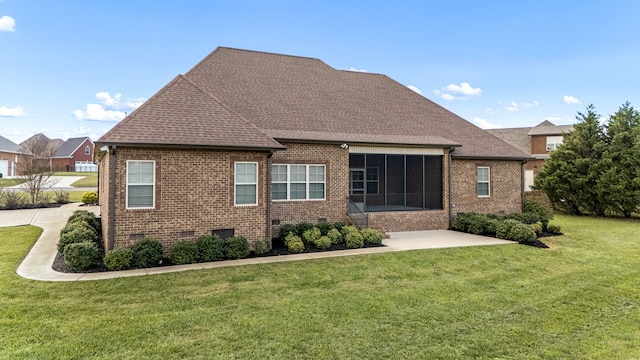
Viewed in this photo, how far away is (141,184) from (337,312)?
6.83 meters

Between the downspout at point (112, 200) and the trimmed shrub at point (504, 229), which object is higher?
the downspout at point (112, 200)

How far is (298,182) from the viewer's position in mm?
13461

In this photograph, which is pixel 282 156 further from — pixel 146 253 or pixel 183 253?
pixel 146 253

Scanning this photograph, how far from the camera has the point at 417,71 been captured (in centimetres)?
2630

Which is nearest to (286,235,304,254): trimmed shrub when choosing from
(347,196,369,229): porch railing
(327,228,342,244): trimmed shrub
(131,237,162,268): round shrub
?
(327,228,342,244): trimmed shrub

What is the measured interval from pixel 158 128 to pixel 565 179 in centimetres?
2434

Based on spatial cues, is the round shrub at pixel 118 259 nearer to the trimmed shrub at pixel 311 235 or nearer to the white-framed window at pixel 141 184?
the white-framed window at pixel 141 184

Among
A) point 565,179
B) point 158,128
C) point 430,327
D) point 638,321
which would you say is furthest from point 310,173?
point 565,179

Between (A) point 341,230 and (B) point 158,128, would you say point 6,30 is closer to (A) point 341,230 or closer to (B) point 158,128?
(B) point 158,128

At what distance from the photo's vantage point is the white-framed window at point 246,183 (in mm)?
11086

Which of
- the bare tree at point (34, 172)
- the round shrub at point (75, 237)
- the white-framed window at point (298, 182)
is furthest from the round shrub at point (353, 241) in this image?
the bare tree at point (34, 172)

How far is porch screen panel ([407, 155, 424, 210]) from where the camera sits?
17.6m

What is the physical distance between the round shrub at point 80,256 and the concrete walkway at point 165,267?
0.32 m

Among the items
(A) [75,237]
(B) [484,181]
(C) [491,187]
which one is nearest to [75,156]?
(A) [75,237]
